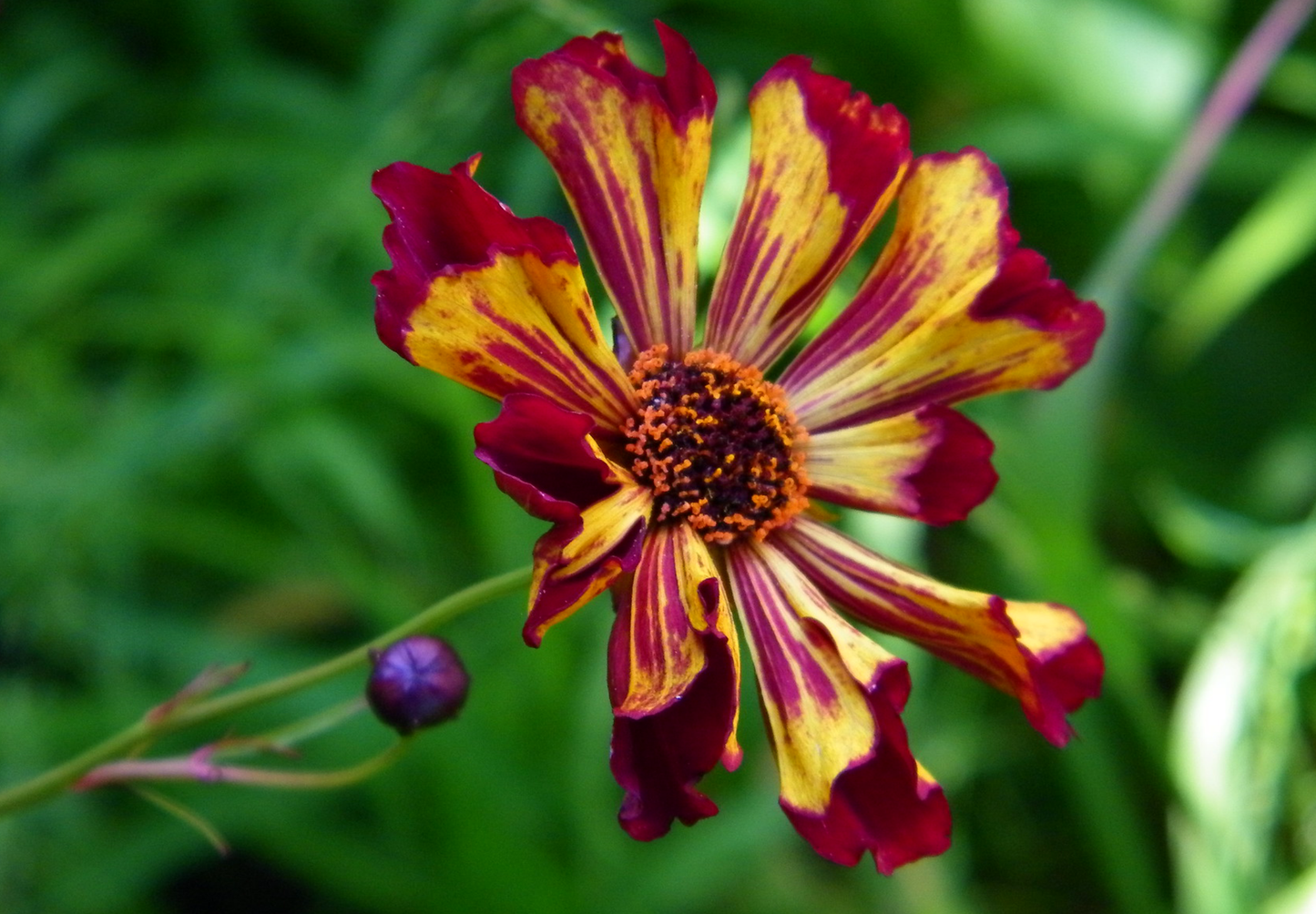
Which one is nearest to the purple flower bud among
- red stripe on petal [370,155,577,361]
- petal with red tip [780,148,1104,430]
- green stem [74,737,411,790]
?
green stem [74,737,411,790]

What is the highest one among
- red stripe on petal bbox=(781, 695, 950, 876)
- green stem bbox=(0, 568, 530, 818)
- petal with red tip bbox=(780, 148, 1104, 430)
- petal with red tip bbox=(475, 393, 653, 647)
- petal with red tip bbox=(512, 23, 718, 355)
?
petal with red tip bbox=(512, 23, 718, 355)

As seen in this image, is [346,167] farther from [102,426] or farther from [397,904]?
[397,904]

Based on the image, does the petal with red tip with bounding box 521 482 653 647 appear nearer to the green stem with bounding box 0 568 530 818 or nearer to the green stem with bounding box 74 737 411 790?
the green stem with bounding box 0 568 530 818

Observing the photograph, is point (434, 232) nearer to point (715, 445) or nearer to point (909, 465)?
point (715, 445)

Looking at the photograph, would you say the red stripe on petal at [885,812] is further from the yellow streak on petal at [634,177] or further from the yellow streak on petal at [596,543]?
the yellow streak on petal at [634,177]

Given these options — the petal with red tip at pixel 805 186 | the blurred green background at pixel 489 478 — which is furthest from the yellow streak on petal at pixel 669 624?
the blurred green background at pixel 489 478

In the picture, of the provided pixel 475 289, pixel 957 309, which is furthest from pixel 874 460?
pixel 475 289

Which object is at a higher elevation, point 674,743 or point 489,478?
point 489,478
